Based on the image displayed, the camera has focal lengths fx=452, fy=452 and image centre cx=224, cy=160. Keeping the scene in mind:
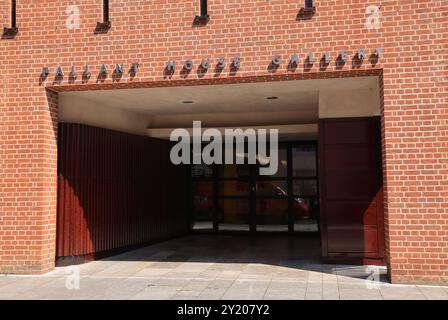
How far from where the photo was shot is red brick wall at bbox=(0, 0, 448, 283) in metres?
6.90

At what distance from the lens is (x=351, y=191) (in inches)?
347

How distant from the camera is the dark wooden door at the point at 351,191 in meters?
8.73

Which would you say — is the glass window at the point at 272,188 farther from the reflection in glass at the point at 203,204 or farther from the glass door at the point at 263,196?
the reflection in glass at the point at 203,204

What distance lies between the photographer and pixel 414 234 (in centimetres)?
687

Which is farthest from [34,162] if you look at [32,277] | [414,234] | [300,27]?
[414,234]

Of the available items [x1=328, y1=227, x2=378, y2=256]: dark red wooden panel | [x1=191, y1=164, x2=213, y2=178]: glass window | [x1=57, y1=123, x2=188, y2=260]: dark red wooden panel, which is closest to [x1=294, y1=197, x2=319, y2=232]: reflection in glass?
[x1=191, y1=164, x2=213, y2=178]: glass window

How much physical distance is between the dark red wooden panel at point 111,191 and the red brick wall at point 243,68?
1.64ft

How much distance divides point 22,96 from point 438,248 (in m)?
7.38

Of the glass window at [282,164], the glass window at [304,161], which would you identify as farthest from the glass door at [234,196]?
the glass window at [304,161]

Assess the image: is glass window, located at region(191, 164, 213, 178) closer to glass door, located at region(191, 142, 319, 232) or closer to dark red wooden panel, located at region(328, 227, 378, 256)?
glass door, located at region(191, 142, 319, 232)

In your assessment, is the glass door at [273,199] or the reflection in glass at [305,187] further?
the glass door at [273,199]

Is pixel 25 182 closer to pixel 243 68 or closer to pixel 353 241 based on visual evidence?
pixel 243 68
